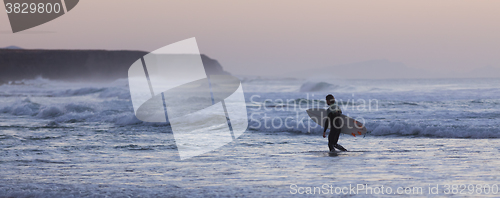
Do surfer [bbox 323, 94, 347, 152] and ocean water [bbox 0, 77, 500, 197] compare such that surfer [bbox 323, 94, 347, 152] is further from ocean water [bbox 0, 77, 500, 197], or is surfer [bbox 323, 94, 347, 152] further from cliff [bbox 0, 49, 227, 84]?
cliff [bbox 0, 49, 227, 84]

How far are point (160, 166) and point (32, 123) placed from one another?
32.7ft

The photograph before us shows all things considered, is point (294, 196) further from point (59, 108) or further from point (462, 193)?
point (59, 108)

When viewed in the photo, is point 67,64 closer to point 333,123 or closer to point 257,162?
point 333,123

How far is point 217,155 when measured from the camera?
833 cm

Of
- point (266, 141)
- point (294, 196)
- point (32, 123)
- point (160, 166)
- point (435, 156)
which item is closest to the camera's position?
point (294, 196)

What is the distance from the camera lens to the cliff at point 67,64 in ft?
296

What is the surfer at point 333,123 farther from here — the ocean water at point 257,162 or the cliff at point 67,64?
the cliff at point 67,64

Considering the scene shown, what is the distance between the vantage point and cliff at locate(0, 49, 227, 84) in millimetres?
90312

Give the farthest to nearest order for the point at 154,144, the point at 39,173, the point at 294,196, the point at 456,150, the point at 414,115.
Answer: the point at 414,115 → the point at 154,144 → the point at 456,150 → the point at 39,173 → the point at 294,196

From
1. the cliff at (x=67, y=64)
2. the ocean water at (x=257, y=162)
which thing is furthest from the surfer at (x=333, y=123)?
the cliff at (x=67, y=64)

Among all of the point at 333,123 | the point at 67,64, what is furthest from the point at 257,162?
the point at 67,64

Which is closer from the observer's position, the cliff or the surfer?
the surfer

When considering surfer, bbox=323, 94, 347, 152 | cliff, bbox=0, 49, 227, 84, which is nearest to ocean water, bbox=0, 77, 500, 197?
surfer, bbox=323, 94, 347, 152

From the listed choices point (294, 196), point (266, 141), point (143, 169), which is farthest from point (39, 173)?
point (266, 141)
